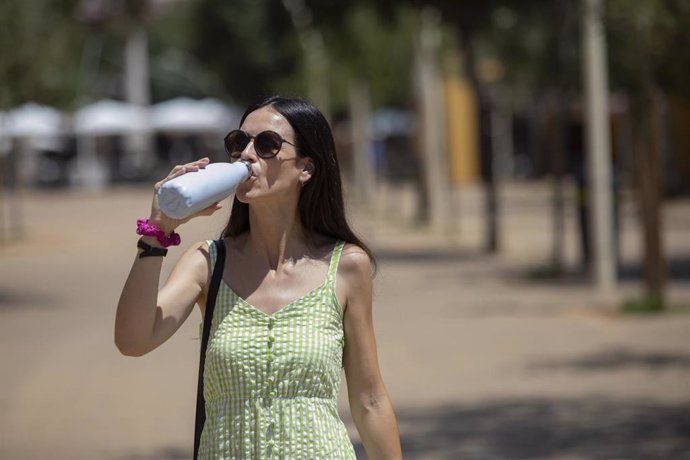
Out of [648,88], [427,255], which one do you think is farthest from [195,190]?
[427,255]

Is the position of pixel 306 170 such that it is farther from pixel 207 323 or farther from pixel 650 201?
pixel 650 201

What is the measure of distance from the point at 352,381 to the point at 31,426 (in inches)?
248

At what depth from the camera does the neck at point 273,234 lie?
3.61 m

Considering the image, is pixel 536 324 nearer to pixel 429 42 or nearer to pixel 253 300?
pixel 253 300

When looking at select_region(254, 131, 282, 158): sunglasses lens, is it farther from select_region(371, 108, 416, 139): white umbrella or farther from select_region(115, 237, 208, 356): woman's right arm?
select_region(371, 108, 416, 139): white umbrella

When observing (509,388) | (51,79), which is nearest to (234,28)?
(51,79)

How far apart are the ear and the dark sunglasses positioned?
0.36ft

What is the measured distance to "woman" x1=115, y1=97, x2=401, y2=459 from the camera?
3.40 metres

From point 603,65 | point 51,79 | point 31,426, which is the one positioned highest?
point 51,79

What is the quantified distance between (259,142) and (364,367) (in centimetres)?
63

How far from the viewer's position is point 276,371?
3.40m

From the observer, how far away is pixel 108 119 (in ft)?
204

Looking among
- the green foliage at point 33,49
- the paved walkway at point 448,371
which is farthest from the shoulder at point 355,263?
the green foliage at point 33,49

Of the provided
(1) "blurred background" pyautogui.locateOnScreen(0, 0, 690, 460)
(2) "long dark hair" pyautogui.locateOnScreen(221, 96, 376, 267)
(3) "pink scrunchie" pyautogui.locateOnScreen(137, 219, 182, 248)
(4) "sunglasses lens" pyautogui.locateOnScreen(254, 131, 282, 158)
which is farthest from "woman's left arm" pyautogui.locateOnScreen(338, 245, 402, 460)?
(1) "blurred background" pyautogui.locateOnScreen(0, 0, 690, 460)
